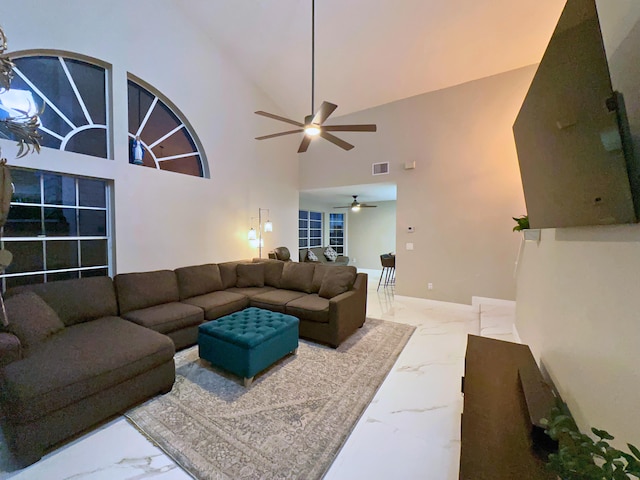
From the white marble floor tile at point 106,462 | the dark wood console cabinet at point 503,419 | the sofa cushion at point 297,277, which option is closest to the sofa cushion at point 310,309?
the sofa cushion at point 297,277

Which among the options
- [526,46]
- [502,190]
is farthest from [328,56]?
[502,190]

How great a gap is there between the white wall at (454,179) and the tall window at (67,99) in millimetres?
4079

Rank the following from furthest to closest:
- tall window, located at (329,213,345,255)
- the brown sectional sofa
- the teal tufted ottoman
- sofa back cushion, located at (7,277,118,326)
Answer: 1. tall window, located at (329,213,345,255)
2. sofa back cushion, located at (7,277,118,326)
3. the teal tufted ottoman
4. the brown sectional sofa

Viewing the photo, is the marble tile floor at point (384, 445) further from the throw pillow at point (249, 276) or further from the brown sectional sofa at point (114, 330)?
the throw pillow at point (249, 276)

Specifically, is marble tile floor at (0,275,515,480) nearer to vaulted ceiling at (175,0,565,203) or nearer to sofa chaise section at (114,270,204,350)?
sofa chaise section at (114,270,204,350)

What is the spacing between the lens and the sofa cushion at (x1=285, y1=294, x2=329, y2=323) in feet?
10.00

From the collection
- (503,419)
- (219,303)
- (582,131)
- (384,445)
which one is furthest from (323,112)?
(384,445)

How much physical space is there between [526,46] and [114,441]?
20.5 ft

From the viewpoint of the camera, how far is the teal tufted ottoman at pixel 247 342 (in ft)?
7.39

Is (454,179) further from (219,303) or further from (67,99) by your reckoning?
(67,99)

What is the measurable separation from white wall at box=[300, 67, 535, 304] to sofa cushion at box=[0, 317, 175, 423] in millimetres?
4385

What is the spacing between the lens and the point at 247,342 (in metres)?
2.24

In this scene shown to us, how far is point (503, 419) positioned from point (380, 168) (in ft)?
15.2

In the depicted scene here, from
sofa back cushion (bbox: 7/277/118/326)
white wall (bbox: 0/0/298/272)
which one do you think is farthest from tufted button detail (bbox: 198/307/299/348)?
white wall (bbox: 0/0/298/272)
